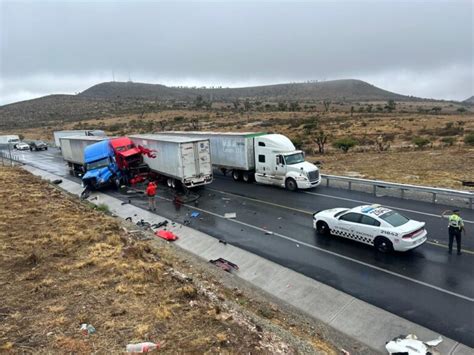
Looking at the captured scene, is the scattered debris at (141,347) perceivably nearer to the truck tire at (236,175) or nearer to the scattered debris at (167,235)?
the scattered debris at (167,235)

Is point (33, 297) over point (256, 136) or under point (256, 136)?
under

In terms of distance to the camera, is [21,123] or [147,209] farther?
[21,123]

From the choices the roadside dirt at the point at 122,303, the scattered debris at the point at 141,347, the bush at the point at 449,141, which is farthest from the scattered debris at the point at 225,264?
the bush at the point at 449,141

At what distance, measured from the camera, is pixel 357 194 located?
2292cm

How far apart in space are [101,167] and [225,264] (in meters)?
18.4

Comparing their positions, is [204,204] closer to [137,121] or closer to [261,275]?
[261,275]

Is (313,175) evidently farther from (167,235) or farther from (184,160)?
(167,235)

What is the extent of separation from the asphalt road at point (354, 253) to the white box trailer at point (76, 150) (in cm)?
1090

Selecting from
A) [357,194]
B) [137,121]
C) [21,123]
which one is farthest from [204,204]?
[21,123]

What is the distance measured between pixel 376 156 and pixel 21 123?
118m

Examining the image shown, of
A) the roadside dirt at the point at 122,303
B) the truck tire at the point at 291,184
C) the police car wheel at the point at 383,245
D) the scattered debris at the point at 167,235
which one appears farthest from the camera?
the truck tire at the point at 291,184

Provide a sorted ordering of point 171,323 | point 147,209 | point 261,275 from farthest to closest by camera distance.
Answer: point 147,209
point 261,275
point 171,323

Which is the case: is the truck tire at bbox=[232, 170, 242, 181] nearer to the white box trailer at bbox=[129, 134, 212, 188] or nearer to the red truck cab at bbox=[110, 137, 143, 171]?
the white box trailer at bbox=[129, 134, 212, 188]

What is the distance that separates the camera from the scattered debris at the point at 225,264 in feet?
45.0
